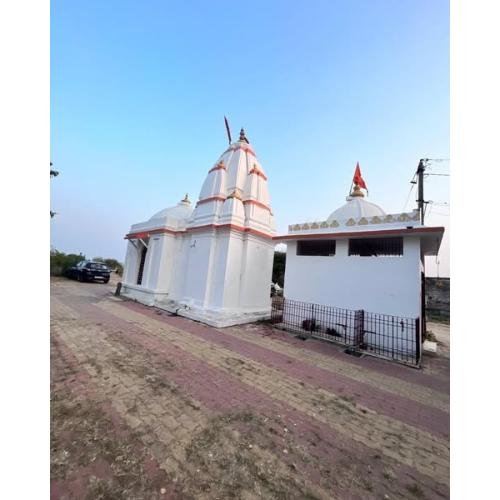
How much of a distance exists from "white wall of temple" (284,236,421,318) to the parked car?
17.7m

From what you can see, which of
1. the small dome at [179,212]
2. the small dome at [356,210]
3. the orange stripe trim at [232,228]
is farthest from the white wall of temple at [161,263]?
the small dome at [356,210]

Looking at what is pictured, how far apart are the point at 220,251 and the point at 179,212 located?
5.71 meters

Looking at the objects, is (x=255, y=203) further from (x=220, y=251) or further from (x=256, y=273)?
(x=256, y=273)

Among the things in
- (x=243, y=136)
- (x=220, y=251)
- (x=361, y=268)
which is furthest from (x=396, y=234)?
(x=243, y=136)

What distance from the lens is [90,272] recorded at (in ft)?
64.9

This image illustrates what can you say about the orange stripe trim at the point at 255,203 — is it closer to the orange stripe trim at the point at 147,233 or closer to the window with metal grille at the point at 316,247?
the window with metal grille at the point at 316,247

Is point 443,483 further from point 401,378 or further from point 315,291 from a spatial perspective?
point 315,291

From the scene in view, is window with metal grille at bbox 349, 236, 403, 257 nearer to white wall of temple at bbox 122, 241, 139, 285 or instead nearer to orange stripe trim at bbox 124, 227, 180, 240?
orange stripe trim at bbox 124, 227, 180, 240

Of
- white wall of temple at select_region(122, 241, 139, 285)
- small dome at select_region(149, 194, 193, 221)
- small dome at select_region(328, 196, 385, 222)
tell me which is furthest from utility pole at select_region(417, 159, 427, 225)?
white wall of temple at select_region(122, 241, 139, 285)

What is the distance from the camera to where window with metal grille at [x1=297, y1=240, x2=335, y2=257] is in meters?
9.11

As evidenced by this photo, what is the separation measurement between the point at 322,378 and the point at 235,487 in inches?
124

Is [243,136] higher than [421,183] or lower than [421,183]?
higher
